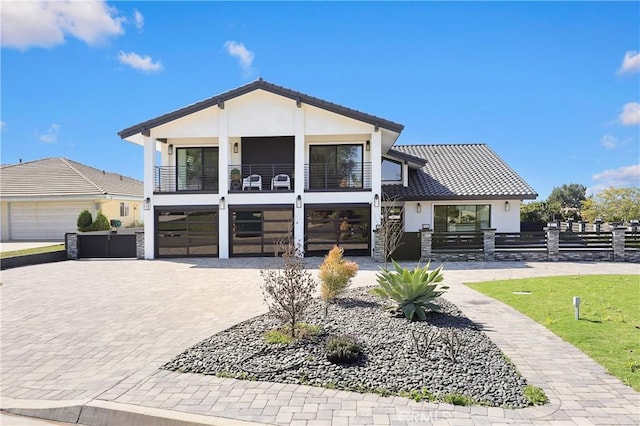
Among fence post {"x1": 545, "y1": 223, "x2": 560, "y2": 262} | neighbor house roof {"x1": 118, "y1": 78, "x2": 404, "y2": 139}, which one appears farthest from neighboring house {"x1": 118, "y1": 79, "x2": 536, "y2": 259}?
fence post {"x1": 545, "y1": 223, "x2": 560, "y2": 262}

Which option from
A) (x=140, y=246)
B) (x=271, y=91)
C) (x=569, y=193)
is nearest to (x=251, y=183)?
(x=271, y=91)

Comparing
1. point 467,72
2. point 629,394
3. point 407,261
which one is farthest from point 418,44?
point 629,394

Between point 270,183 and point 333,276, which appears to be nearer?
point 333,276

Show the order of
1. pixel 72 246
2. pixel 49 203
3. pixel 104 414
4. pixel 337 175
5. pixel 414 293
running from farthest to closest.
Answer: pixel 49 203 < pixel 337 175 < pixel 72 246 < pixel 414 293 < pixel 104 414

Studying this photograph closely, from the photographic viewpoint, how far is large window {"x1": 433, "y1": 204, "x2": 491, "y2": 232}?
21.1 metres

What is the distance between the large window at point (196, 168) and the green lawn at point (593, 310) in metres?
14.6

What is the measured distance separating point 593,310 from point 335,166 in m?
14.0

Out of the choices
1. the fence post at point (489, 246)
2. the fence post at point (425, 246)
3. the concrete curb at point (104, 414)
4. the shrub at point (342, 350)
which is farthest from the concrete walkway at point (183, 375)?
the fence post at point (489, 246)

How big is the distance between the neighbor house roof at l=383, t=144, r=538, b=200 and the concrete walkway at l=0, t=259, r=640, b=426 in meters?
10.9

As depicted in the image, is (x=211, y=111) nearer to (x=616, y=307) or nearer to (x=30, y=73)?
(x=30, y=73)

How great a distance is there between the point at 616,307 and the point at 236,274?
443 inches

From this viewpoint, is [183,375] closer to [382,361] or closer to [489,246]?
[382,361]

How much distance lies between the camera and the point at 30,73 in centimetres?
1639

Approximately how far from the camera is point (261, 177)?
20.3m
